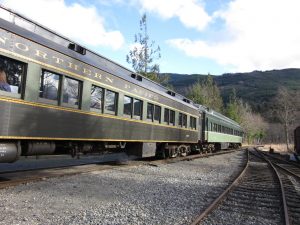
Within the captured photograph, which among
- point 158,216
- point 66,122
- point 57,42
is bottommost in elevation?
point 158,216

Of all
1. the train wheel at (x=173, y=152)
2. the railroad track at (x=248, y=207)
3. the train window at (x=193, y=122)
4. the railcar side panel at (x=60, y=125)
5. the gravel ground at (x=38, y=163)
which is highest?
the train window at (x=193, y=122)

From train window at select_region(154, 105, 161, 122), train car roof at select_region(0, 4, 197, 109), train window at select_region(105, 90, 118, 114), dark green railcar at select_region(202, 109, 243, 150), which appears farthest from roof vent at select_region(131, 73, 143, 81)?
dark green railcar at select_region(202, 109, 243, 150)

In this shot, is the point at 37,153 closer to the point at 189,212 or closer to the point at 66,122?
the point at 66,122

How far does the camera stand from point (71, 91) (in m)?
9.30

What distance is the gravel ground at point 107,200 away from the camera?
5.87m

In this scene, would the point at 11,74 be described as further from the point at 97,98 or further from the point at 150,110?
the point at 150,110

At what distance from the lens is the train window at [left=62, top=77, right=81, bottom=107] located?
908 centimetres

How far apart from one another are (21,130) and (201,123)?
1718cm

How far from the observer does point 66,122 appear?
902cm

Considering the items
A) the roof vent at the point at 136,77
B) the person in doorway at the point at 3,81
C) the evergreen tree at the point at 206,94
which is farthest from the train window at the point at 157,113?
the evergreen tree at the point at 206,94

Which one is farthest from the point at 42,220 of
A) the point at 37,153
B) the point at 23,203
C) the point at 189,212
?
the point at 37,153

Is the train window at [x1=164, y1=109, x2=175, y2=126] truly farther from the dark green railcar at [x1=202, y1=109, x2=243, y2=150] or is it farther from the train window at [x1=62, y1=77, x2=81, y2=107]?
the train window at [x1=62, y1=77, x2=81, y2=107]

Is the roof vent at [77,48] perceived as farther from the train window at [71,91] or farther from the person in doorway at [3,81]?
the person in doorway at [3,81]

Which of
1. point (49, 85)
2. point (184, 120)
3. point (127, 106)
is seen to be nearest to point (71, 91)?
point (49, 85)
